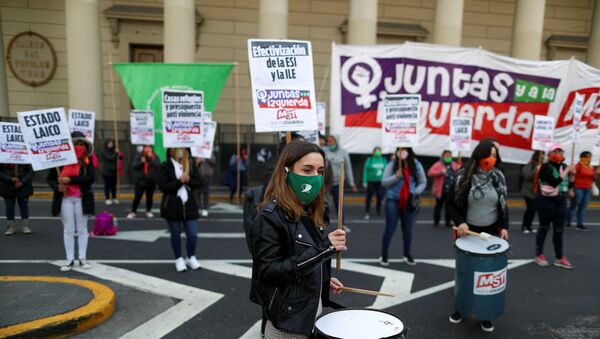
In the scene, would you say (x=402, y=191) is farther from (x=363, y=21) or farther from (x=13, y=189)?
(x=363, y=21)

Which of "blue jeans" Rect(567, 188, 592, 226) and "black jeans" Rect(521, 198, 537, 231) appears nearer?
"black jeans" Rect(521, 198, 537, 231)

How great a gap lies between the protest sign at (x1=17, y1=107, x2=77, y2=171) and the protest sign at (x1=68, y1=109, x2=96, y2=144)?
4.72m

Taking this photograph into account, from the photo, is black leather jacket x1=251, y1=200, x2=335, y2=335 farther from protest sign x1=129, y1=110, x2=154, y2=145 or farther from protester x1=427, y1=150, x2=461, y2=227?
protest sign x1=129, y1=110, x2=154, y2=145

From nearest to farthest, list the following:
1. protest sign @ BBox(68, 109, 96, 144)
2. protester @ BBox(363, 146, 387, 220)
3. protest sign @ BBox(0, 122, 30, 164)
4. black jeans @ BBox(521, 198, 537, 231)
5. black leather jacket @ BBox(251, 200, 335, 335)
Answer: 1. black leather jacket @ BBox(251, 200, 335, 335)
2. protest sign @ BBox(0, 122, 30, 164)
3. black jeans @ BBox(521, 198, 537, 231)
4. protest sign @ BBox(68, 109, 96, 144)
5. protester @ BBox(363, 146, 387, 220)

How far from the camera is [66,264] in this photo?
6.03 meters

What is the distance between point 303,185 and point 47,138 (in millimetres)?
4957

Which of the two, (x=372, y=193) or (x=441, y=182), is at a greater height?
(x=441, y=182)

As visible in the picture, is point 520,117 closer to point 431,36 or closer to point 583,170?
point 583,170

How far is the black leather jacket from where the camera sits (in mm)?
2180

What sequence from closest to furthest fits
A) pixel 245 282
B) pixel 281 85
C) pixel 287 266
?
pixel 287 266 → pixel 281 85 → pixel 245 282

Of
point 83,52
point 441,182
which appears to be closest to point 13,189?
point 83,52

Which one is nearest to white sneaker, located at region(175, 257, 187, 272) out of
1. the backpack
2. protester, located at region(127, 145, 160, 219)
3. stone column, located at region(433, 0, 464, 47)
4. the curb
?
the curb

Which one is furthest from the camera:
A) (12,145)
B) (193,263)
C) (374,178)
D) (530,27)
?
(530,27)

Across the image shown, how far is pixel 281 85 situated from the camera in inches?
165
